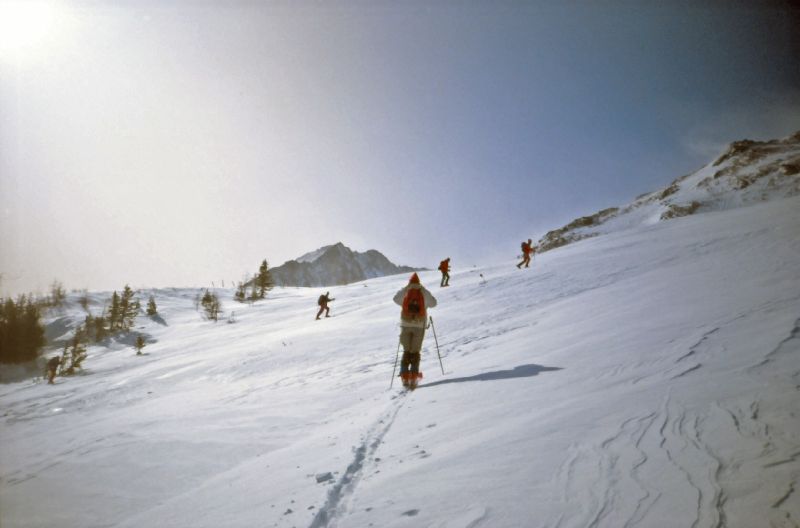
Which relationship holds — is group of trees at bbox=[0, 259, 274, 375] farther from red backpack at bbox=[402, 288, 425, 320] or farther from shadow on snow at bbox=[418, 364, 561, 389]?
shadow on snow at bbox=[418, 364, 561, 389]

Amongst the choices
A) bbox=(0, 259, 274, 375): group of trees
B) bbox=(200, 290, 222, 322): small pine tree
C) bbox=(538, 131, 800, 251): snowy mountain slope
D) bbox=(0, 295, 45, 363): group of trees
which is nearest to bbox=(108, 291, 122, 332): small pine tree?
bbox=(0, 259, 274, 375): group of trees

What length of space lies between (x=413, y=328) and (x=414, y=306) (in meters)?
0.47

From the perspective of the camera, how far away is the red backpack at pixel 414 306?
7.25 meters

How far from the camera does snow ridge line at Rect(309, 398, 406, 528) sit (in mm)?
2488

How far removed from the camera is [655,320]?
6.61m

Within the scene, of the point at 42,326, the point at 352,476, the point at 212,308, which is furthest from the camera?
the point at 212,308

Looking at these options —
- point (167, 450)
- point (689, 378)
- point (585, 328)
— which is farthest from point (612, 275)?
point (167, 450)

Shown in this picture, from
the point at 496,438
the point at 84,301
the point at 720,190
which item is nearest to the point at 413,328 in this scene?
the point at 496,438

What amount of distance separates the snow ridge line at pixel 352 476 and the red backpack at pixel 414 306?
277cm

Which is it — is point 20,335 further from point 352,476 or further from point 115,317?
point 352,476

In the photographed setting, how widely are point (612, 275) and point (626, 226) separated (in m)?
39.7

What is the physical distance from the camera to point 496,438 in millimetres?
3215

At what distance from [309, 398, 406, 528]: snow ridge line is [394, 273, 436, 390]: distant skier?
6.40 feet

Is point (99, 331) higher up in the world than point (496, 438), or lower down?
higher up
